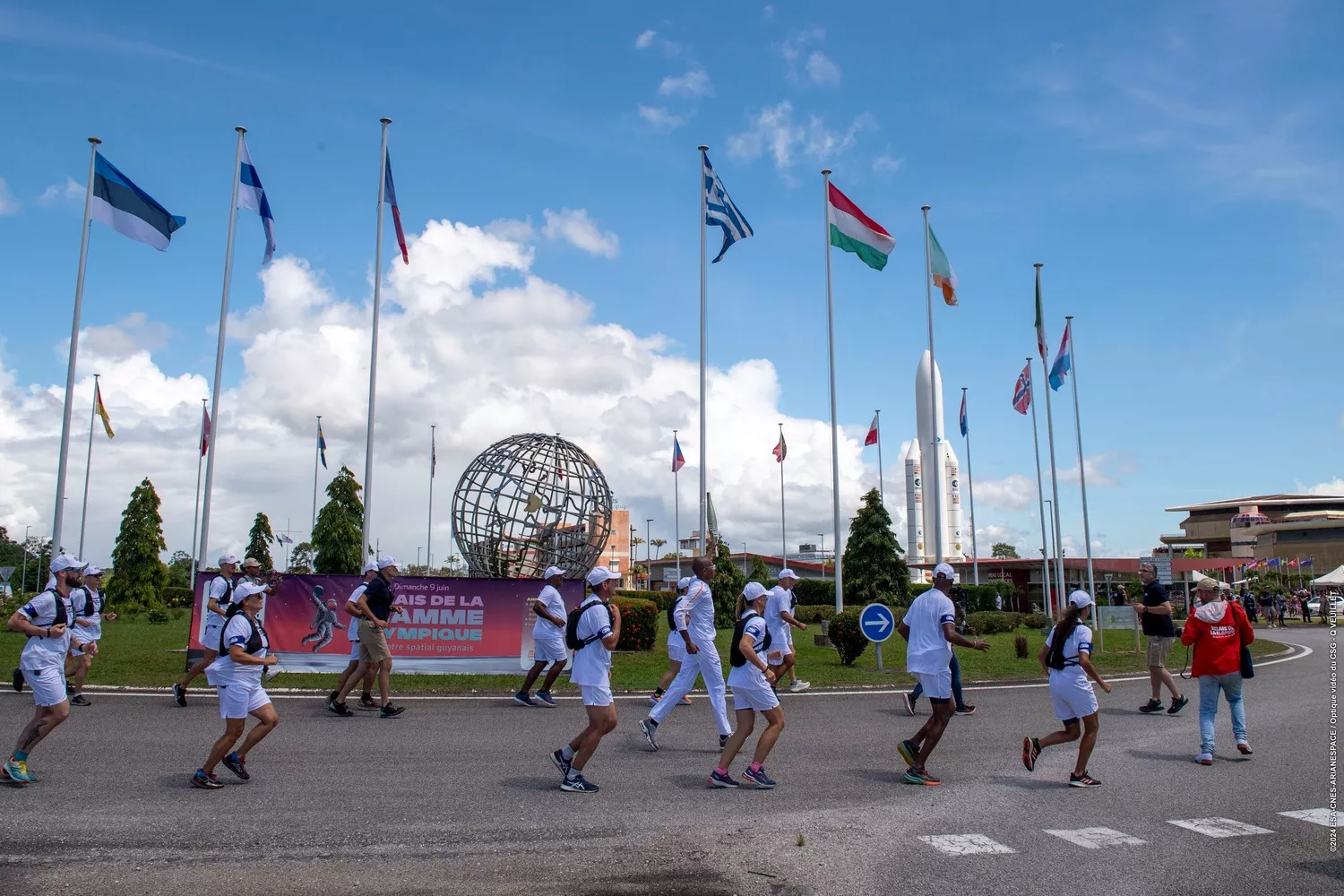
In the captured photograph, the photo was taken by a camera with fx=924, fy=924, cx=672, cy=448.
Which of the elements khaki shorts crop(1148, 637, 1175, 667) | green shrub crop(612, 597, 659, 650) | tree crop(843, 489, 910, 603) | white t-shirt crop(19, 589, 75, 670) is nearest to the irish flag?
green shrub crop(612, 597, 659, 650)

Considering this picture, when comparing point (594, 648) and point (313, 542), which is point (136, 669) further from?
point (313, 542)

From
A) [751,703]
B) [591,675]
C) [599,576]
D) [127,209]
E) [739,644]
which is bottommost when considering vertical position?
[751,703]

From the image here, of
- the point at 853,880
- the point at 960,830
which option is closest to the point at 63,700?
the point at 853,880

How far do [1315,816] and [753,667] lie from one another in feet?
13.9

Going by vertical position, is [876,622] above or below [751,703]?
above

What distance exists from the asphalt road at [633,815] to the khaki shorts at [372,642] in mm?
916

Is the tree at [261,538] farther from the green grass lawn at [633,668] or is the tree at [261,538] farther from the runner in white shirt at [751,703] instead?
the runner in white shirt at [751,703]

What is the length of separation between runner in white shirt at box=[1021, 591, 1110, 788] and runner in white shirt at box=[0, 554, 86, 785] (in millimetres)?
8189

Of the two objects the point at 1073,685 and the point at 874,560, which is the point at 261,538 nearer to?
the point at 874,560

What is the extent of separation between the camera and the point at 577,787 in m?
7.42

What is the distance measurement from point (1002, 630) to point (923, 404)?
41.0m

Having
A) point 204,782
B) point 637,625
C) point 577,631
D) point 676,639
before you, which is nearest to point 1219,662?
point 676,639

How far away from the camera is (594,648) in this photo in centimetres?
768

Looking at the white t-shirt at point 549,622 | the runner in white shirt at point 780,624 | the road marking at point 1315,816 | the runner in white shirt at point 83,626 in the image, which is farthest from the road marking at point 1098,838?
the runner in white shirt at point 83,626
